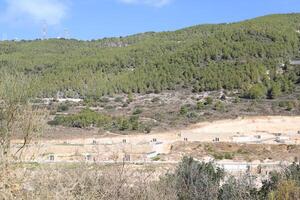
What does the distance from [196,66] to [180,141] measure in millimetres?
33048

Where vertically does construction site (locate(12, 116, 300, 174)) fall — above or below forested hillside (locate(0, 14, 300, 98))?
below

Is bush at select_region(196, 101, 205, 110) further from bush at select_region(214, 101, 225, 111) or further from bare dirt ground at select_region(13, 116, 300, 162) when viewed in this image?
bare dirt ground at select_region(13, 116, 300, 162)

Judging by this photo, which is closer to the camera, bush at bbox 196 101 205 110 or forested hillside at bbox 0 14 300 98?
bush at bbox 196 101 205 110

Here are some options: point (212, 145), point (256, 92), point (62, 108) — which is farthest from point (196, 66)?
point (212, 145)

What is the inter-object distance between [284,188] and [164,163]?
55.4 ft

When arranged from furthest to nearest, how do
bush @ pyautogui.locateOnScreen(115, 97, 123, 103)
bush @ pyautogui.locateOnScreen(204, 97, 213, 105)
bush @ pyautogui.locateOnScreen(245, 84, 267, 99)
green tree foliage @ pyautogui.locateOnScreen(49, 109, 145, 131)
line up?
1. bush @ pyautogui.locateOnScreen(115, 97, 123, 103)
2. bush @ pyautogui.locateOnScreen(245, 84, 267, 99)
3. bush @ pyautogui.locateOnScreen(204, 97, 213, 105)
4. green tree foliage @ pyautogui.locateOnScreen(49, 109, 145, 131)

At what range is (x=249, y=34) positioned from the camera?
7925cm

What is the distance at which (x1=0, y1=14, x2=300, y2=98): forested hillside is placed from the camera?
2581 inches

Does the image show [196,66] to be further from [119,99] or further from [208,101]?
[208,101]

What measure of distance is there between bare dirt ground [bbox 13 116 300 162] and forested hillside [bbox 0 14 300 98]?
11459mm

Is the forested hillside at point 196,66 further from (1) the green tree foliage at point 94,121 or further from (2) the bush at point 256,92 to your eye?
(1) the green tree foliage at point 94,121

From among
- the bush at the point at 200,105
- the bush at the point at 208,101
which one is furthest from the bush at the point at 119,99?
the bush at the point at 200,105

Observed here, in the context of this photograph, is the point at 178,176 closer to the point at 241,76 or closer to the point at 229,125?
the point at 229,125

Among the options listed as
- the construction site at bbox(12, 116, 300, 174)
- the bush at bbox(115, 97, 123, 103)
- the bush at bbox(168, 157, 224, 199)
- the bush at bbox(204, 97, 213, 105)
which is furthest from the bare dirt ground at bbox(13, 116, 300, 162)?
the bush at bbox(115, 97, 123, 103)
